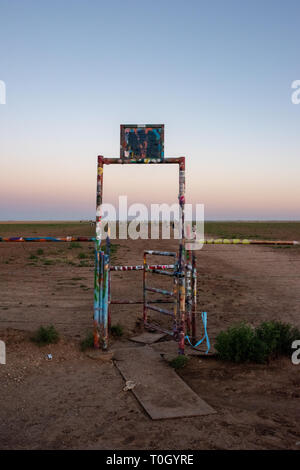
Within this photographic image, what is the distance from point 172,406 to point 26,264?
16619 mm

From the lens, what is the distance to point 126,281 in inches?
585

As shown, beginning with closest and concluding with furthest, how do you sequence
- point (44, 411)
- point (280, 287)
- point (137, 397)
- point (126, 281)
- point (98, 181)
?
point (44, 411) < point (137, 397) < point (98, 181) < point (280, 287) < point (126, 281)

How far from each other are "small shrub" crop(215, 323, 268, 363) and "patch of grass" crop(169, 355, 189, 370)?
25.0 inches

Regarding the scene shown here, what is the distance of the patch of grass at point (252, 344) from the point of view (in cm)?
600

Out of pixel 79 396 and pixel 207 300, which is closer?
pixel 79 396

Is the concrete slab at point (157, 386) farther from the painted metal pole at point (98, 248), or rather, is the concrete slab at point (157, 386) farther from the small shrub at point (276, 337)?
the small shrub at point (276, 337)

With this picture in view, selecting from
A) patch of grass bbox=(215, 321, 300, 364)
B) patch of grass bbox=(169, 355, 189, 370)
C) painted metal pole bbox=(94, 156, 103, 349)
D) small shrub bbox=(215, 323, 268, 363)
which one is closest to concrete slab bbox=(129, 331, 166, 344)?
painted metal pole bbox=(94, 156, 103, 349)

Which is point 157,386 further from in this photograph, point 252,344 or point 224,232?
point 224,232

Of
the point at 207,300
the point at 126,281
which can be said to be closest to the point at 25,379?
the point at 207,300

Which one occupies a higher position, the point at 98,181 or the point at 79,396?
the point at 98,181

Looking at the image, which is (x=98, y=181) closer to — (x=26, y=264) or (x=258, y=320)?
(x=258, y=320)

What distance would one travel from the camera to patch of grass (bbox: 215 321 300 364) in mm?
6000

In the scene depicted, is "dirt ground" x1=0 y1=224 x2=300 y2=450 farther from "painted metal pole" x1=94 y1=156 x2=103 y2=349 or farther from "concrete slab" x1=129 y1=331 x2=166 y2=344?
"painted metal pole" x1=94 y1=156 x2=103 y2=349

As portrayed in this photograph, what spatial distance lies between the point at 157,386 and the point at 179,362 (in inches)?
31.2
